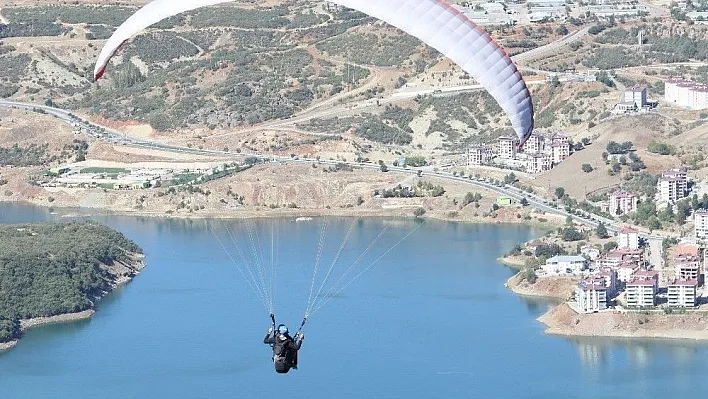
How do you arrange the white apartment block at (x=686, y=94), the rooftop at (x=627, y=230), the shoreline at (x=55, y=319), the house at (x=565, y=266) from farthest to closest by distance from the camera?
1. the white apartment block at (x=686, y=94)
2. the rooftop at (x=627, y=230)
3. the house at (x=565, y=266)
4. the shoreline at (x=55, y=319)

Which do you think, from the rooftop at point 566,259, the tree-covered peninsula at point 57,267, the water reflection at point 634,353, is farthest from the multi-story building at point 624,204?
the water reflection at point 634,353

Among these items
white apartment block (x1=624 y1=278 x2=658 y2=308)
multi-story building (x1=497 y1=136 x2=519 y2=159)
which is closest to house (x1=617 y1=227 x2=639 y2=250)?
white apartment block (x1=624 y1=278 x2=658 y2=308)

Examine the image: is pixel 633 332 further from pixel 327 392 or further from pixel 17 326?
pixel 17 326

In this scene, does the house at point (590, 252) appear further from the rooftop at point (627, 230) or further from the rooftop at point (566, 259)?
the rooftop at point (627, 230)

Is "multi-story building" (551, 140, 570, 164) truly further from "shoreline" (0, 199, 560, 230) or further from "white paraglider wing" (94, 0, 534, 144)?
"white paraglider wing" (94, 0, 534, 144)

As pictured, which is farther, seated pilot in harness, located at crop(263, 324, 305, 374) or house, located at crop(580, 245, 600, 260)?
house, located at crop(580, 245, 600, 260)
